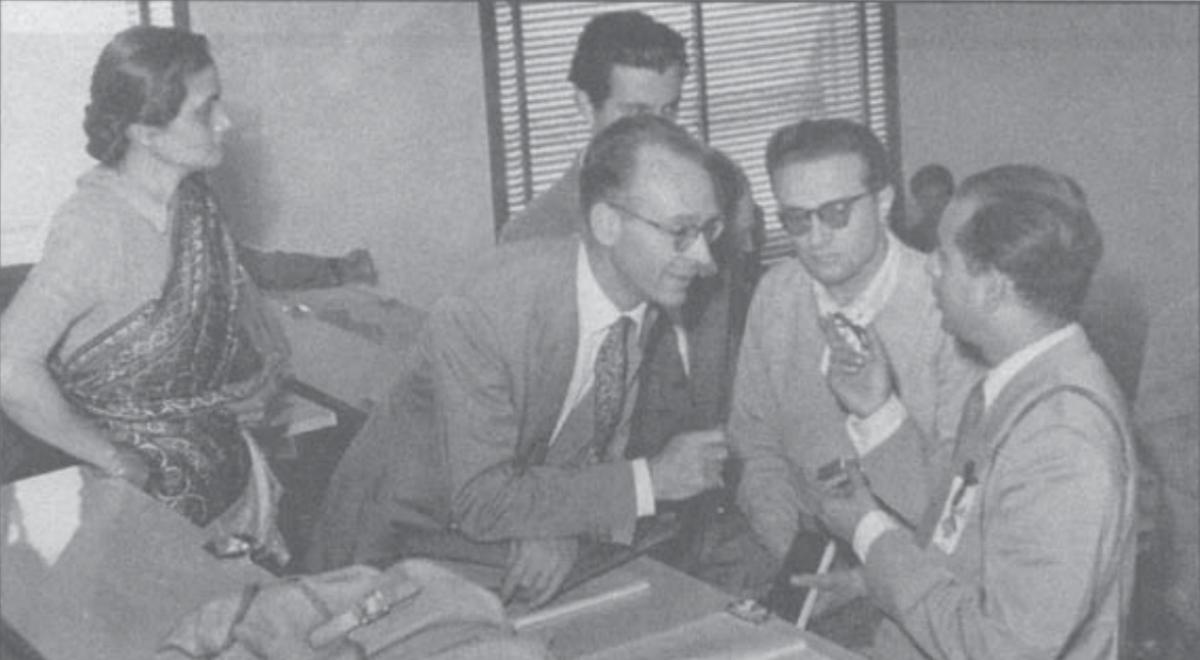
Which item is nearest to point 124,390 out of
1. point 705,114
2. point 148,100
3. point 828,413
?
point 148,100

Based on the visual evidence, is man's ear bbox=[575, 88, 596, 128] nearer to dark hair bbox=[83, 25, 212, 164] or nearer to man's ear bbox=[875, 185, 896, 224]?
man's ear bbox=[875, 185, 896, 224]

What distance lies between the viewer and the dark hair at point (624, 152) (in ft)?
8.77

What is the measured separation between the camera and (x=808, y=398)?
9.69 feet

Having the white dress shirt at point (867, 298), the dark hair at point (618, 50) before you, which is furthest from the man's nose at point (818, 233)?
the dark hair at point (618, 50)

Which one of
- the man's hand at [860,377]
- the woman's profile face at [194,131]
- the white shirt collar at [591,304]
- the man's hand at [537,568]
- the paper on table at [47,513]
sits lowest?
the man's hand at [537,568]

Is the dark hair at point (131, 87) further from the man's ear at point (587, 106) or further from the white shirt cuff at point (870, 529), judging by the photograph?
the white shirt cuff at point (870, 529)

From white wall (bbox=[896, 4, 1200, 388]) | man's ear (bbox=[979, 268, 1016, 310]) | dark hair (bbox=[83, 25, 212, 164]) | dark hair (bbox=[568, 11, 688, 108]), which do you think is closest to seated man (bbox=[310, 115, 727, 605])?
man's ear (bbox=[979, 268, 1016, 310])

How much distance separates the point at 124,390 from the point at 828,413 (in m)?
1.29

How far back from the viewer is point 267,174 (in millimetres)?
5297

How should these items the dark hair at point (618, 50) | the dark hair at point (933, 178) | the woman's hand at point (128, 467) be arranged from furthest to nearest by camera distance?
the dark hair at point (933, 178) < the dark hair at point (618, 50) < the woman's hand at point (128, 467)

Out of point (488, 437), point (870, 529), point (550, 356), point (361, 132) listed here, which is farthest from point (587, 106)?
point (870, 529)

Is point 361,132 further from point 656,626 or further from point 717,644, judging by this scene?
point 717,644

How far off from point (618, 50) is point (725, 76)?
2324 millimetres

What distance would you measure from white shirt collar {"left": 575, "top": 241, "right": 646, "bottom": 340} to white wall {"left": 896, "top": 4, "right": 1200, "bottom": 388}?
13.6 ft
